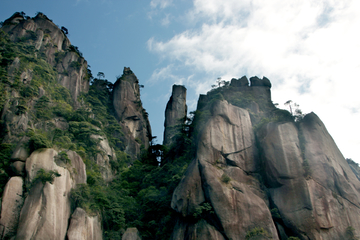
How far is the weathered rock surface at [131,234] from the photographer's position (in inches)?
1007

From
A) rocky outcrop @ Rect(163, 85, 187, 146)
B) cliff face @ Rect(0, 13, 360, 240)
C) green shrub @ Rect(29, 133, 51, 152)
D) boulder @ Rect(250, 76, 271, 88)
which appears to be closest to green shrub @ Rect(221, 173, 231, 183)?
cliff face @ Rect(0, 13, 360, 240)

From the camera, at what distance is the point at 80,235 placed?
23375 mm

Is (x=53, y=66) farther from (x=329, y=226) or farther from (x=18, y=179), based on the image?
(x=329, y=226)

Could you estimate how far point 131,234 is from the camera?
1017 inches

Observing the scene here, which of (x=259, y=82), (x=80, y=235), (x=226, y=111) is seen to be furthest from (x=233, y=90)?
(x=80, y=235)

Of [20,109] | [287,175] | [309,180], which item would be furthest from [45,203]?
[309,180]

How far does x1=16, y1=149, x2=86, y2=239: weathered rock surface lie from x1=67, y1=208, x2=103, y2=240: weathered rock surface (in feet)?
1.65

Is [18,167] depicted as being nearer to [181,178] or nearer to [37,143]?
[37,143]

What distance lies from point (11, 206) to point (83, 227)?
575 centimetres

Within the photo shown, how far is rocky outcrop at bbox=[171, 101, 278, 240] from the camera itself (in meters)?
22.7

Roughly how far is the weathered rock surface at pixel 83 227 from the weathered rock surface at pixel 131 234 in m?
2.14

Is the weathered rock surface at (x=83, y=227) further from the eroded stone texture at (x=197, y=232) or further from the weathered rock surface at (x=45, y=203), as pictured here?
the eroded stone texture at (x=197, y=232)

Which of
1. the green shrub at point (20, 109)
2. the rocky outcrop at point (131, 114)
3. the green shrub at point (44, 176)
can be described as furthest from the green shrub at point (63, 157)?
the rocky outcrop at point (131, 114)

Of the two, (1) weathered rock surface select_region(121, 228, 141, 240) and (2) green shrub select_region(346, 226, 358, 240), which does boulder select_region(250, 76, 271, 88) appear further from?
(1) weathered rock surface select_region(121, 228, 141, 240)
